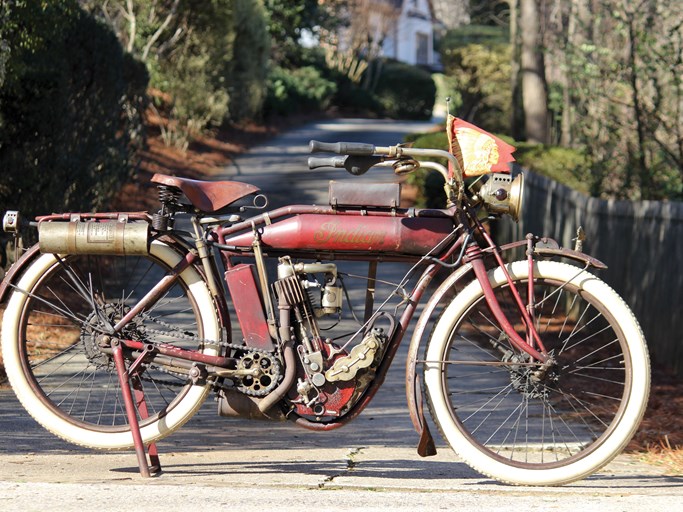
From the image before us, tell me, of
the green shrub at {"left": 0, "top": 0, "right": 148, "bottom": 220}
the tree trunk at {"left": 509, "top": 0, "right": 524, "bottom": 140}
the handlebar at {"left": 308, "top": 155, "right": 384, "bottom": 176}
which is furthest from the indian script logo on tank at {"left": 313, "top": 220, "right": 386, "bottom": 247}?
the tree trunk at {"left": 509, "top": 0, "right": 524, "bottom": 140}

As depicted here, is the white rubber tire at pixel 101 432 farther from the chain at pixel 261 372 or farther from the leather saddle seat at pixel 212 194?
the leather saddle seat at pixel 212 194

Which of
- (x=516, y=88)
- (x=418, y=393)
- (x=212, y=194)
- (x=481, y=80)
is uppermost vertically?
(x=481, y=80)

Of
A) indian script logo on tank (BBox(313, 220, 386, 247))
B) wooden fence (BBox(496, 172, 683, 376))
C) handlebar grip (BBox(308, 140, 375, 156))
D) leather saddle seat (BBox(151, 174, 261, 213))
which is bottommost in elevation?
wooden fence (BBox(496, 172, 683, 376))

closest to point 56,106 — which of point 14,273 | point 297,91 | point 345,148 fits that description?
point 14,273

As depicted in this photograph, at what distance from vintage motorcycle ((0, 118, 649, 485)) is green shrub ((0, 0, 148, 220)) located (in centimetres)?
398

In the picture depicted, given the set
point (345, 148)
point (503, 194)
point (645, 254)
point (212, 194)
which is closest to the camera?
point (345, 148)

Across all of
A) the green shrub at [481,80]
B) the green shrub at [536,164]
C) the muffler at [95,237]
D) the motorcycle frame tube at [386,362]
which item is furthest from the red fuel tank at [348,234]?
the green shrub at [481,80]

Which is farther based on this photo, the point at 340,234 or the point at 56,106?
the point at 56,106

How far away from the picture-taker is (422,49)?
75125 millimetres

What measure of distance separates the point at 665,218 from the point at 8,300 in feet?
19.0

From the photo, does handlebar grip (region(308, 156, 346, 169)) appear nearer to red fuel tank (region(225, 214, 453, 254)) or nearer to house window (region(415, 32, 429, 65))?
red fuel tank (region(225, 214, 453, 254))

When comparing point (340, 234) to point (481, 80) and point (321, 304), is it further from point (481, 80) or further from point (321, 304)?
point (481, 80)

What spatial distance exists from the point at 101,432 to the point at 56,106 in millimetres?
5167

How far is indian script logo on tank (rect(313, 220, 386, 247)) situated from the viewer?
4945mm
